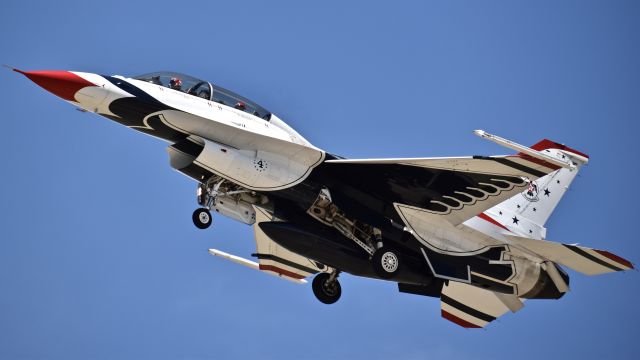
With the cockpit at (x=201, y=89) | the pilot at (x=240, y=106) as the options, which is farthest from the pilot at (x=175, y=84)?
the pilot at (x=240, y=106)

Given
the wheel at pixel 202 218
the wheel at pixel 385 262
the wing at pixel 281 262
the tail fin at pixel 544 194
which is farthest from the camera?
the wing at pixel 281 262

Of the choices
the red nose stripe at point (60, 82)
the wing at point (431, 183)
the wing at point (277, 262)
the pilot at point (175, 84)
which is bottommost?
the wing at point (277, 262)

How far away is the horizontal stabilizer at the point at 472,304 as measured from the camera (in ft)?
62.1

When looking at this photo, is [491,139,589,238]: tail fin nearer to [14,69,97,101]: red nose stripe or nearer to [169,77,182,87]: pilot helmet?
[169,77,182,87]: pilot helmet

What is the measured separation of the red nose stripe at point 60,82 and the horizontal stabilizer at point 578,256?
9.04 m

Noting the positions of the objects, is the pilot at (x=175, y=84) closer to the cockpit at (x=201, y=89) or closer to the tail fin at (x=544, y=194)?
the cockpit at (x=201, y=89)

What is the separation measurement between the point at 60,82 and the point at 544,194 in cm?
1097

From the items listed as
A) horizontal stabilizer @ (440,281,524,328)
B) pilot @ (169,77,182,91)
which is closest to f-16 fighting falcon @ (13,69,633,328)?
pilot @ (169,77,182,91)

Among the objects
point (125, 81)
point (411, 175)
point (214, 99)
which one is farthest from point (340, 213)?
point (125, 81)

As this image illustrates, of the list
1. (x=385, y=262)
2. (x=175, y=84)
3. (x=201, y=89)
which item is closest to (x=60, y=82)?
(x=175, y=84)

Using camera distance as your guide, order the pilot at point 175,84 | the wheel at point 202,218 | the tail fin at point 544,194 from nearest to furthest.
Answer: the wheel at point 202,218 → the pilot at point 175,84 → the tail fin at point 544,194

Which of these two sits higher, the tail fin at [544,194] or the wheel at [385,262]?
the tail fin at [544,194]

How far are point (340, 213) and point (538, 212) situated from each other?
5052 mm

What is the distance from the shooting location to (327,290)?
1930 centimetres
